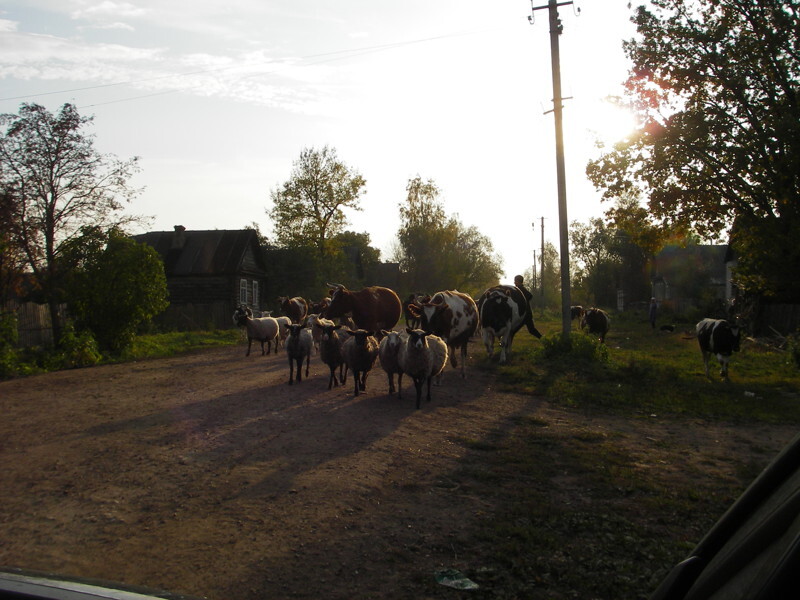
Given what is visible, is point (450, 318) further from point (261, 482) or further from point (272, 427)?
point (261, 482)

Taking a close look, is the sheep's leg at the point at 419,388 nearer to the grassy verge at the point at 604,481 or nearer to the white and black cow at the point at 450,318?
the grassy verge at the point at 604,481

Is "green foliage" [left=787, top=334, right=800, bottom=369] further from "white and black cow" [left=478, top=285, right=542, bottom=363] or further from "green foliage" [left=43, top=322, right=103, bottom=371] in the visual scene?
"green foliage" [left=43, top=322, right=103, bottom=371]

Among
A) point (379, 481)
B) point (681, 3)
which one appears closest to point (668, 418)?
point (379, 481)

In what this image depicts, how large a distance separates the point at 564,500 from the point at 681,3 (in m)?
20.6

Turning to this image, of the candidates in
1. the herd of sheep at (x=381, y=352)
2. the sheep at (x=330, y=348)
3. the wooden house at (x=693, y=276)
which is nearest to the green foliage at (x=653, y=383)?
the herd of sheep at (x=381, y=352)

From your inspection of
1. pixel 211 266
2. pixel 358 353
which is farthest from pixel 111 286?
pixel 211 266

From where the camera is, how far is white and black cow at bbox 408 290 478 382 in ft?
50.1

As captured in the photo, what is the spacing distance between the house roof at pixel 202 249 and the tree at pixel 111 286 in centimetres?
2161

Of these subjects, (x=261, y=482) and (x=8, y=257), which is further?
(x=8, y=257)

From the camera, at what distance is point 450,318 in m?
15.9

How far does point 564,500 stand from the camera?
6957 mm

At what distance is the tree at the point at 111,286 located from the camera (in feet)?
72.8

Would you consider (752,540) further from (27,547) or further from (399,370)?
(399,370)

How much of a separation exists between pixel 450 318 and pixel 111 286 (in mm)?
12657
